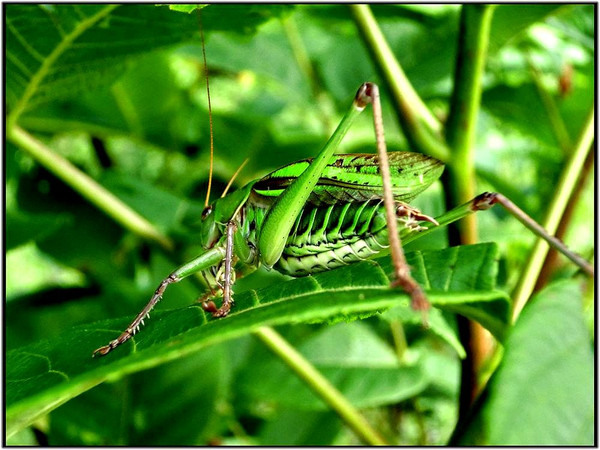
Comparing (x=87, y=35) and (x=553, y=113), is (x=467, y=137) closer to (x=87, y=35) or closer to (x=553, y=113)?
(x=87, y=35)

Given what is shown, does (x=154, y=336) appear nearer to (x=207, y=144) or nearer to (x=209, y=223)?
(x=209, y=223)

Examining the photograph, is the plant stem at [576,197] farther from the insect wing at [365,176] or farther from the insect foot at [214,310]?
the insect foot at [214,310]

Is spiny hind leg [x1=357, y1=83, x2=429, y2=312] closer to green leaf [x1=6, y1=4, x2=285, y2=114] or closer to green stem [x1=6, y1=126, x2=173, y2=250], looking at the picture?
green leaf [x1=6, y1=4, x2=285, y2=114]

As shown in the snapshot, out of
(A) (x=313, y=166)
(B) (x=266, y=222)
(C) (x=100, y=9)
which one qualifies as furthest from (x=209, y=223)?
(C) (x=100, y=9)

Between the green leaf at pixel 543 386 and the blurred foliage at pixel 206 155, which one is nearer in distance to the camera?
the green leaf at pixel 543 386

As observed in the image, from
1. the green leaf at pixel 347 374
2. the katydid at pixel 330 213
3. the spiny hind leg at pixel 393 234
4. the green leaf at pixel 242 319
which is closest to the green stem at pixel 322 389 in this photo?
the katydid at pixel 330 213

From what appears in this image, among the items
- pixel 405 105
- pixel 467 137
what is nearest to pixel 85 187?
pixel 405 105
